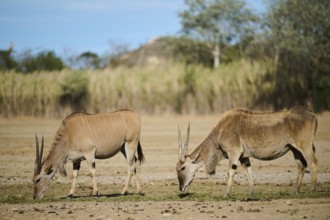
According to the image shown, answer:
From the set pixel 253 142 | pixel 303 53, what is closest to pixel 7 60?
pixel 303 53

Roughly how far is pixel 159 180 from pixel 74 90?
25436 mm

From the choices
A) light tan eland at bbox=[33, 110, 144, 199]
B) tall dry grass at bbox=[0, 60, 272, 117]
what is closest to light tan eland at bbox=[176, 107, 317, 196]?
light tan eland at bbox=[33, 110, 144, 199]

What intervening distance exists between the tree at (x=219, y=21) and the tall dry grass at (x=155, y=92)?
17.0m

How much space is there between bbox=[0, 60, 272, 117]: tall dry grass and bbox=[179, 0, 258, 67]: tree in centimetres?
1699

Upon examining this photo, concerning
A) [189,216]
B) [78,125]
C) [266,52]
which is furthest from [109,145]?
[266,52]

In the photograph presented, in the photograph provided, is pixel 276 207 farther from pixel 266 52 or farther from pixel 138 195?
pixel 266 52

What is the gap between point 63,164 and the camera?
13727 mm

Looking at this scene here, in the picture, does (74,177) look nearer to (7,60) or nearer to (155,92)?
(155,92)

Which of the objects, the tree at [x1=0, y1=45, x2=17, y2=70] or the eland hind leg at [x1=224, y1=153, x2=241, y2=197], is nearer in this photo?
the eland hind leg at [x1=224, y1=153, x2=241, y2=197]

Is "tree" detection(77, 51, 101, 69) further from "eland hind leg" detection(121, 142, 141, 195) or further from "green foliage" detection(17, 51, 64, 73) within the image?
"eland hind leg" detection(121, 142, 141, 195)

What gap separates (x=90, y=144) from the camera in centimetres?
1374

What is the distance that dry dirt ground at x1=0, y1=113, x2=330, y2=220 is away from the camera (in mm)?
11008

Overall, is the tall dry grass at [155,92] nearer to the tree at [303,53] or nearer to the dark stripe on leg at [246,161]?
the tree at [303,53]

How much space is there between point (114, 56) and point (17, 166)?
63327 mm
